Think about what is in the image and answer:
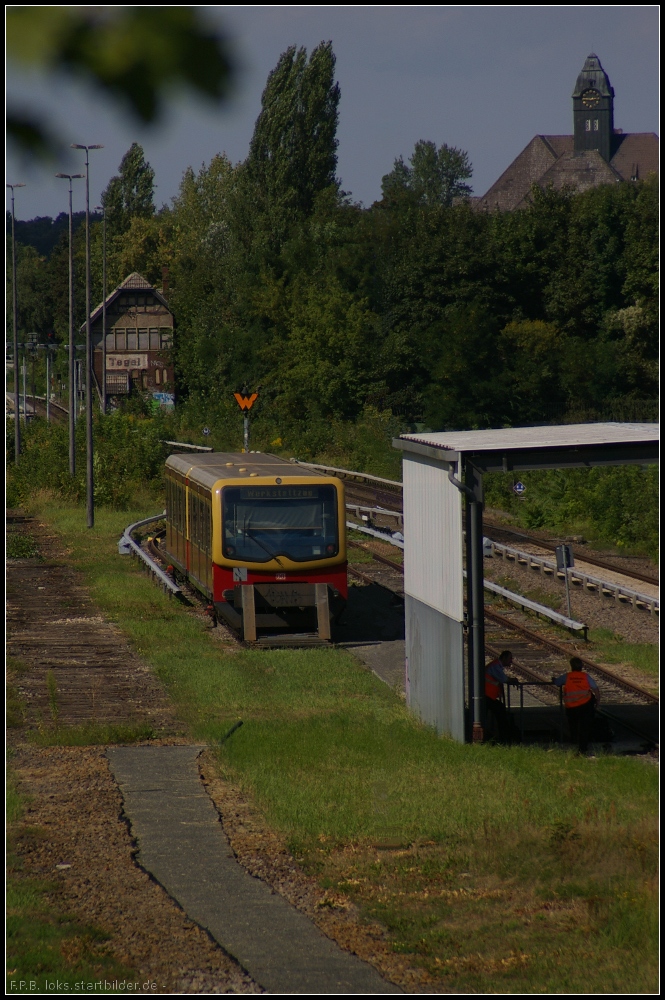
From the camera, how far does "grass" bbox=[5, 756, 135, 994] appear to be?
268 inches

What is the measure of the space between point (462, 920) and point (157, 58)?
715cm

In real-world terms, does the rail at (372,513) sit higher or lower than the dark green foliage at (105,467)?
lower

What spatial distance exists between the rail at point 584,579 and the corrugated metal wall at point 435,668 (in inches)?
330

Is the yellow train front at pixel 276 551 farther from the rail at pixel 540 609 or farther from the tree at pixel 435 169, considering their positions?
the tree at pixel 435 169

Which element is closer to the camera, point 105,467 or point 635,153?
point 105,467

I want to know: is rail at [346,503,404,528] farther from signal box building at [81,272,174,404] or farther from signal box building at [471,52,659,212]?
signal box building at [471,52,659,212]

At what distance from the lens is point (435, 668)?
557 inches

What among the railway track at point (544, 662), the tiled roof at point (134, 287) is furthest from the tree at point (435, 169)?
the railway track at point (544, 662)

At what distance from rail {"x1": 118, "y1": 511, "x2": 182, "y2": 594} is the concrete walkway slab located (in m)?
10.8

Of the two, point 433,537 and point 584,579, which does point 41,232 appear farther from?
point 584,579

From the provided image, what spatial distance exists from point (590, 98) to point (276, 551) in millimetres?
146289

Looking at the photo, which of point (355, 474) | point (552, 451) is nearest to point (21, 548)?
point (355, 474)

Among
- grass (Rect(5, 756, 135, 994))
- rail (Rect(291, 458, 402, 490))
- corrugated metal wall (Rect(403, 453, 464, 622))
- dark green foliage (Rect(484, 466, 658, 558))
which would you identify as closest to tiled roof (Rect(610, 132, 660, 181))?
rail (Rect(291, 458, 402, 490))

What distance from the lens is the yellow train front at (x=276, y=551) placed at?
1948 cm
